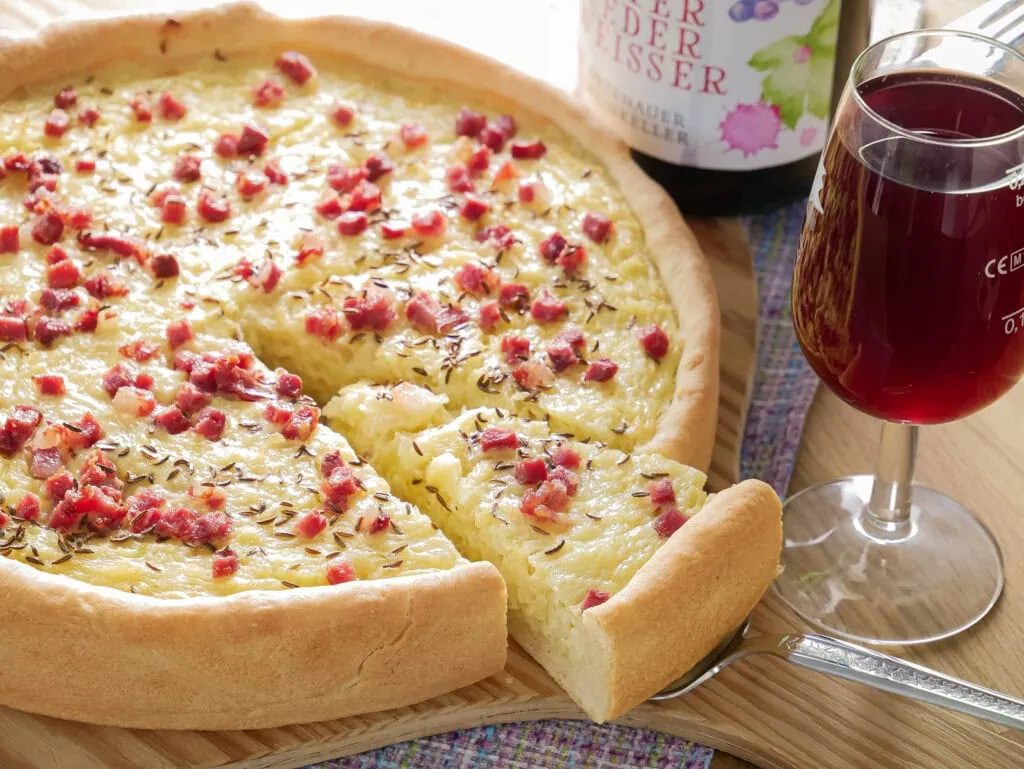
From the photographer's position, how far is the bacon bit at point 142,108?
4270mm

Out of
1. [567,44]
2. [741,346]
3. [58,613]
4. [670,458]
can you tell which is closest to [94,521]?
[58,613]

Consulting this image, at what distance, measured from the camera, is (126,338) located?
3668mm

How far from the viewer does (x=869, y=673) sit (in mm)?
3064

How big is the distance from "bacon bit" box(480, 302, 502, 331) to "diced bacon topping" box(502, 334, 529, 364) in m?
0.09

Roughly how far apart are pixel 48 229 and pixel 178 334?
54cm

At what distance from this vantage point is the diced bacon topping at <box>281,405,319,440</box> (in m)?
3.44

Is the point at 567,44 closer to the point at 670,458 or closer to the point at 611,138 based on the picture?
the point at 611,138

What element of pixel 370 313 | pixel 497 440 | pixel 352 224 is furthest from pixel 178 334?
pixel 497 440

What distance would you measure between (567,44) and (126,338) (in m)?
2.20

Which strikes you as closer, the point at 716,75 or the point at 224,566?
the point at 224,566

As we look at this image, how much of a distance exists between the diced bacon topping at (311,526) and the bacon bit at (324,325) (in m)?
0.66

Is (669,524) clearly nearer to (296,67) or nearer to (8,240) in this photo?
(8,240)

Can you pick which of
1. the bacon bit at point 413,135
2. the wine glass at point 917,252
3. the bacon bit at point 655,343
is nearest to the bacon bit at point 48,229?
the bacon bit at point 413,135

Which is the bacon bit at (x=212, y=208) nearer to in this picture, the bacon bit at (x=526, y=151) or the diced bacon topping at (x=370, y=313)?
the diced bacon topping at (x=370, y=313)
